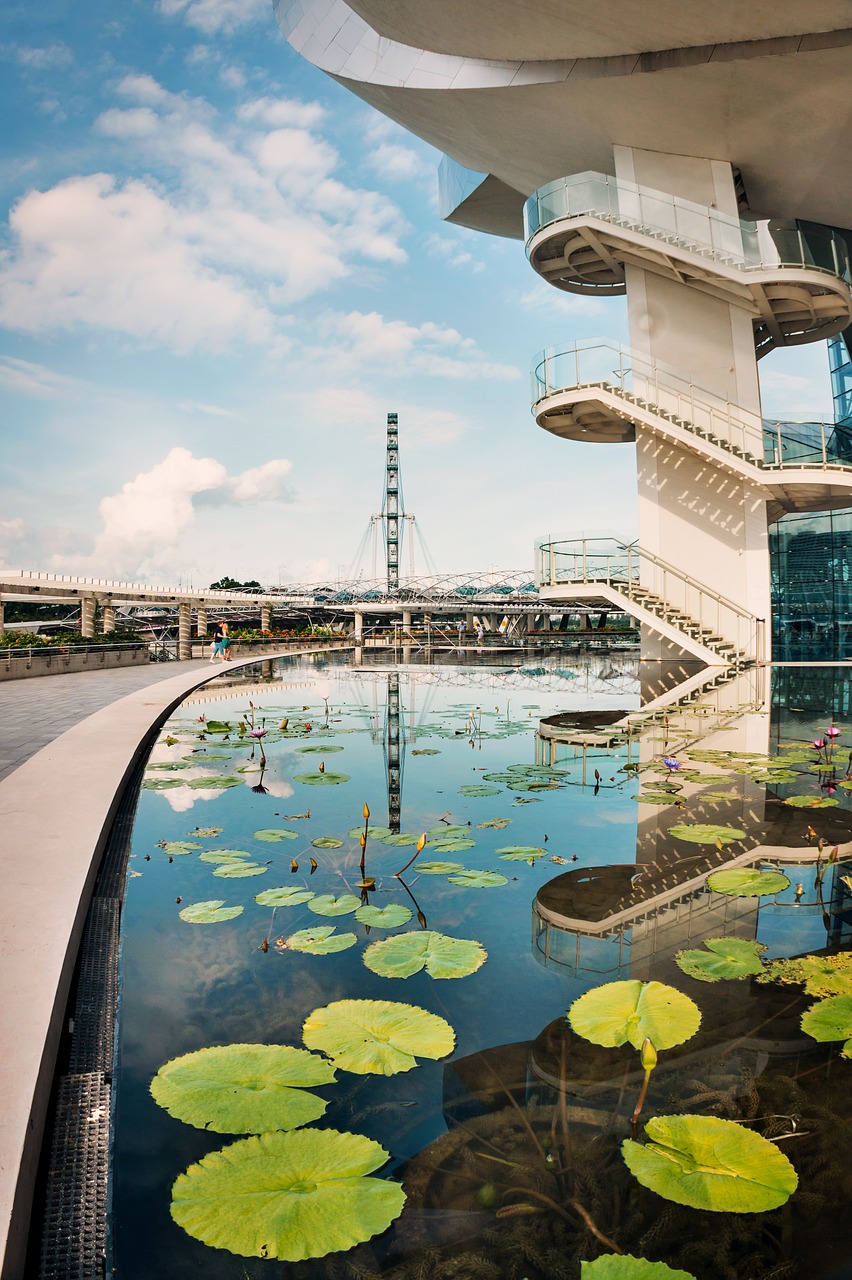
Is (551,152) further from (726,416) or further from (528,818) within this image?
(528,818)

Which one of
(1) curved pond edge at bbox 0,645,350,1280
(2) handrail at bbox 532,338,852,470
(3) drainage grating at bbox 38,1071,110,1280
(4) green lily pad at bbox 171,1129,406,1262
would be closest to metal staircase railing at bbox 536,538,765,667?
(2) handrail at bbox 532,338,852,470

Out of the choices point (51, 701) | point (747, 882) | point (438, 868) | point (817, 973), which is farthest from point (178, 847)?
point (51, 701)

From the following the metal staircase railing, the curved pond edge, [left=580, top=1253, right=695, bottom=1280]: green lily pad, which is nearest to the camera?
[left=580, top=1253, right=695, bottom=1280]: green lily pad

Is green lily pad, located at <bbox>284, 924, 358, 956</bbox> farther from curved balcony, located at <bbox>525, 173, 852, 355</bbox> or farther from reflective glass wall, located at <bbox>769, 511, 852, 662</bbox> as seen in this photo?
reflective glass wall, located at <bbox>769, 511, 852, 662</bbox>

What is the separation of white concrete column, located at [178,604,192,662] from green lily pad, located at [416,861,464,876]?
86.2 ft

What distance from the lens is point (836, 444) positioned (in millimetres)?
20844

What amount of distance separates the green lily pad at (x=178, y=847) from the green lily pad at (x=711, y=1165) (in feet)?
11.9

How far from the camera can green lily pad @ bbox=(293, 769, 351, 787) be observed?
696 cm

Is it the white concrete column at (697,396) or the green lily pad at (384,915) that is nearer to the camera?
the green lily pad at (384,915)

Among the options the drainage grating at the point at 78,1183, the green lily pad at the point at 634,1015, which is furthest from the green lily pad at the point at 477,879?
the drainage grating at the point at 78,1183

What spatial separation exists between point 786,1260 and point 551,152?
26.9m

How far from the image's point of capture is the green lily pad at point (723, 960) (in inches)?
118

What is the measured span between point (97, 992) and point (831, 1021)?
2889 millimetres

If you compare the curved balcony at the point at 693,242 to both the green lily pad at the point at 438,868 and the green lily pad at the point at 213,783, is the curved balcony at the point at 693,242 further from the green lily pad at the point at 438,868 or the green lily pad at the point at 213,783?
the green lily pad at the point at 438,868
